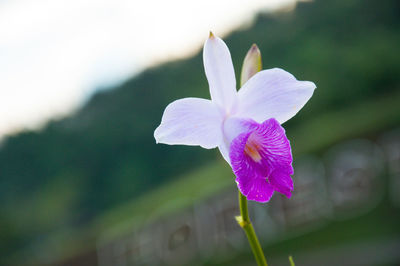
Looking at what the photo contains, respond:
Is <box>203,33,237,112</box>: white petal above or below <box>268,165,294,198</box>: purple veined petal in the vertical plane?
above

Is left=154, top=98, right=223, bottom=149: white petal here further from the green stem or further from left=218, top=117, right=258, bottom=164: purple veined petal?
the green stem

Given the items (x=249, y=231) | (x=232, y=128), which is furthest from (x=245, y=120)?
(x=249, y=231)

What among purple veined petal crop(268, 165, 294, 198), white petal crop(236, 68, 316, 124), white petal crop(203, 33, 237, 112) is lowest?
purple veined petal crop(268, 165, 294, 198)

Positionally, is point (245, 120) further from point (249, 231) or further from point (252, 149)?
point (249, 231)

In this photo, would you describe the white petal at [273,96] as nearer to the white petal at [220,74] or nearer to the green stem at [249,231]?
the white petal at [220,74]

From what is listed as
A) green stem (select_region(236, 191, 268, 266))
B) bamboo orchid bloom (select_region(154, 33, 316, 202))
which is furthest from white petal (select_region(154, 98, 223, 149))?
green stem (select_region(236, 191, 268, 266))

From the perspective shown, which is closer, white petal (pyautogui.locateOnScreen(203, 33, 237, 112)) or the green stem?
the green stem

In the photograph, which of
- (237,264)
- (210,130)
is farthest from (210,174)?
(210,130)
